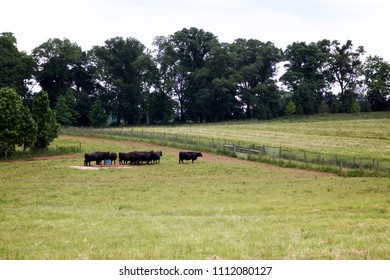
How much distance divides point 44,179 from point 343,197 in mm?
18851

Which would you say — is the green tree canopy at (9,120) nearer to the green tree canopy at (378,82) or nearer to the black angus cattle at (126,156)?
the black angus cattle at (126,156)

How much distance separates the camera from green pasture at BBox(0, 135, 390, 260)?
395 inches

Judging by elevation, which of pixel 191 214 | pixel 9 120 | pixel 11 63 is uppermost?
pixel 11 63

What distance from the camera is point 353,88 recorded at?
116 m

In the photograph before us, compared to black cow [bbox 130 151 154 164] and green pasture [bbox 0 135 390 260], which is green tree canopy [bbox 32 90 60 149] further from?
green pasture [bbox 0 135 390 260]

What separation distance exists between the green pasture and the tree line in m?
64.4

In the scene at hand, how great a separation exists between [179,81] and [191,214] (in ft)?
303

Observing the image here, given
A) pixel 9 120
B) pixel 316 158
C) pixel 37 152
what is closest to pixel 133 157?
pixel 37 152

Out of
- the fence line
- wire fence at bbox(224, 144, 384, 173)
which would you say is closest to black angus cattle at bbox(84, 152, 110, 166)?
the fence line

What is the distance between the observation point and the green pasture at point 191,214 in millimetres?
10039

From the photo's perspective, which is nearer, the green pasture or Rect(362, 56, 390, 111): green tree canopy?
the green pasture

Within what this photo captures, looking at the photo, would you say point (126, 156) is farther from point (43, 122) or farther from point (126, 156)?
point (43, 122)

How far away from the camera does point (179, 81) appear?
108 metres

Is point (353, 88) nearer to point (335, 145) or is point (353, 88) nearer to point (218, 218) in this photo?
point (335, 145)
